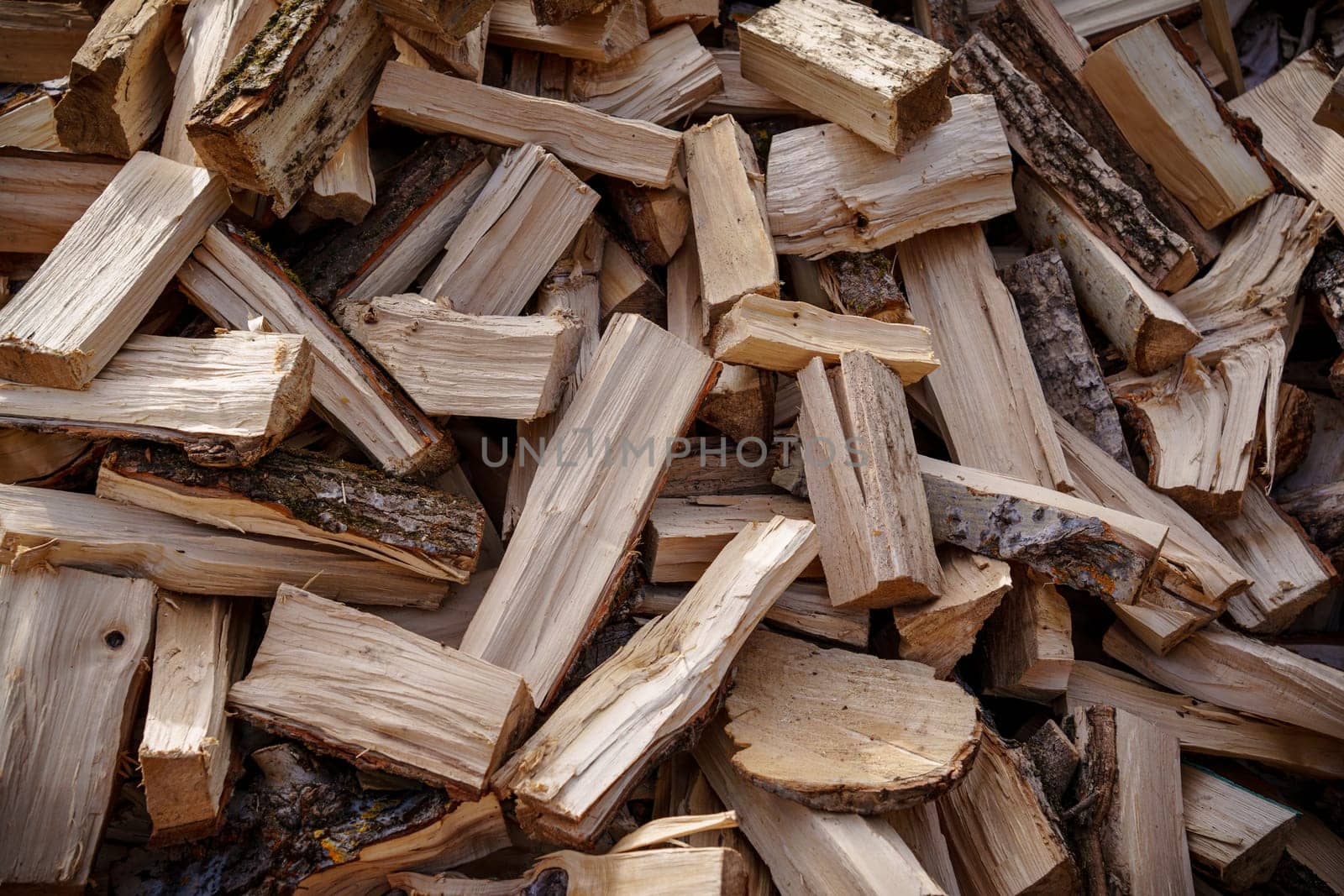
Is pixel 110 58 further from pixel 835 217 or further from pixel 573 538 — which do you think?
pixel 835 217

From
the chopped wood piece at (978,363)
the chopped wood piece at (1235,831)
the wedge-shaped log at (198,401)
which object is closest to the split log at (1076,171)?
the chopped wood piece at (978,363)

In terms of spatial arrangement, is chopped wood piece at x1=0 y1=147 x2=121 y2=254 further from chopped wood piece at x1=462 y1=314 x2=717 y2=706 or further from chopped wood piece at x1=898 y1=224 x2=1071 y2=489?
chopped wood piece at x1=898 y1=224 x2=1071 y2=489

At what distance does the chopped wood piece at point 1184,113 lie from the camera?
2.52 meters

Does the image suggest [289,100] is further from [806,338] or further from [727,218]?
[806,338]

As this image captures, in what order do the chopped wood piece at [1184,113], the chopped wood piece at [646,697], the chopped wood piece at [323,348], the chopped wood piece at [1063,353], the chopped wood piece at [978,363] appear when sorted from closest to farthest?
the chopped wood piece at [646,697], the chopped wood piece at [323,348], the chopped wood piece at [978,363], the chopped wood piece at [1063,353], the chopped wood piece at [1184,113]

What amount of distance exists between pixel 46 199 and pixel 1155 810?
2892 millimetres

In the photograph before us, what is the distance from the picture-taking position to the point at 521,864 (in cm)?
190

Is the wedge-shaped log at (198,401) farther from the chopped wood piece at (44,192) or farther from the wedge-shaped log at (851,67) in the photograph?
the wedge-shaped log at (851,67)

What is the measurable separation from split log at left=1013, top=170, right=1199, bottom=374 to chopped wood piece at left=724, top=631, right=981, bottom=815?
1.10m

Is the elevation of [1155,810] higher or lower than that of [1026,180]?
lower

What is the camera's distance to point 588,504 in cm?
202

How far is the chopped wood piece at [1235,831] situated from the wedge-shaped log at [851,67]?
1712mm

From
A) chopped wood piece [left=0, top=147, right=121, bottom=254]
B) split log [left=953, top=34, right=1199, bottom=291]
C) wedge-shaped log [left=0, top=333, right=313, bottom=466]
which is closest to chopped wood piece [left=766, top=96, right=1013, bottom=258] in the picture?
split log [left=953, top=34, right=1199, bottom=291]

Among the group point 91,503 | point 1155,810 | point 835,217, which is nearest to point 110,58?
point 91,503
